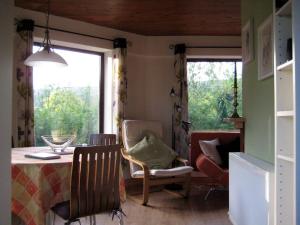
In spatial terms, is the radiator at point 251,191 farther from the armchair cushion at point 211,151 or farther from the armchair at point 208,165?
the armchair cushion at point 211,151

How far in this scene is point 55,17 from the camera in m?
4.21

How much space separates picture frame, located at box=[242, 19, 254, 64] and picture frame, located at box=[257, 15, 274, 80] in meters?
0.19

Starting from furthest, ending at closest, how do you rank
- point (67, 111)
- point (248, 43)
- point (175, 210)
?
1. point (67, 111)
2. point (175, 210)
3. point (248, 43)

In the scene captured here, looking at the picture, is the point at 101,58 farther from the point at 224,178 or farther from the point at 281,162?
the point at 281,162

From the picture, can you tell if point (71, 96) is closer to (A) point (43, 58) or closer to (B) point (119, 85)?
(B) point (119, 85)

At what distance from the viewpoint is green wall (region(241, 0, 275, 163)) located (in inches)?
94.1

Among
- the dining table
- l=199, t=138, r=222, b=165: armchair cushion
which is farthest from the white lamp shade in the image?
l=199, t=138, r=222, b=165: armchair cushion

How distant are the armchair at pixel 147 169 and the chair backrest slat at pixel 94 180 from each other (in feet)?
5.06

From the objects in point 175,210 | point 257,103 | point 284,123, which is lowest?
point 175,210

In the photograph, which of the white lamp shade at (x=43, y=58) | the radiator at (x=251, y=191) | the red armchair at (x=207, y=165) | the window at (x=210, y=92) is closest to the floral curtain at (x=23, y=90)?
the white lamp shade at (x=43, y=58)

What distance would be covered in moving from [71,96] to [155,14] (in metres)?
1.67

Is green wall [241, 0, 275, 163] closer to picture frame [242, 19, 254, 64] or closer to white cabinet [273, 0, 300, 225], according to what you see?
picture frame [242, 19, 254, 64]

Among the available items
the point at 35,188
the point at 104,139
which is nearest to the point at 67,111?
the point at 104,139

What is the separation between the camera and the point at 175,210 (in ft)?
12.0
